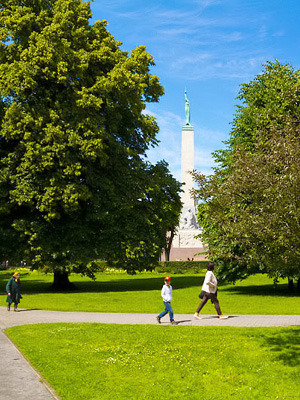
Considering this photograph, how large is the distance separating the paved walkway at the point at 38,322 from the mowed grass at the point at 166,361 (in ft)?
0.93

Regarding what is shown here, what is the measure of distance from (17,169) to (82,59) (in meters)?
7.20

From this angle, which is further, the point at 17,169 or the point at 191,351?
the point at 17,169

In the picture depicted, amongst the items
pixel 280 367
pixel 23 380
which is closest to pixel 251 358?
pixel 280 367

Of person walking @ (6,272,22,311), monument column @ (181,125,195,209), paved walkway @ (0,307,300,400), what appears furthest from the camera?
monument column @ (181,125,195,209)

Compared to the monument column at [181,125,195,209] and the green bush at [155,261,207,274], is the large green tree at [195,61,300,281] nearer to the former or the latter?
the green bush at [155,261,207,274]

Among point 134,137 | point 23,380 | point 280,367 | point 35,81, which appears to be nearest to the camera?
point 23,380

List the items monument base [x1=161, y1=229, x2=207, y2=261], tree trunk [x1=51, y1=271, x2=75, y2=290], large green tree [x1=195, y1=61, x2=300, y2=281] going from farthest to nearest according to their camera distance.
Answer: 1. monument base [x1=161, y1=229, x2=207, y2=261]
2. tree trunk [x1=51, y1=271, x2=75, y2=290]
3. large green tree [x1=195, y1=61, x2=300, y2=281]

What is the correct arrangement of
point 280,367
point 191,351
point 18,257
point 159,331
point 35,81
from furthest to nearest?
point 18,257, point 35,81, point 159,331, point 191,351, point 280,367

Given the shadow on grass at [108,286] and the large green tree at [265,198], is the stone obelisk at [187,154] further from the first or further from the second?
the large green tree at [265,198]

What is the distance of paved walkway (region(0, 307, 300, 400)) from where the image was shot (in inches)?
332

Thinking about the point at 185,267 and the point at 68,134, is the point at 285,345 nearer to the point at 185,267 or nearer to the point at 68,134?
the point at 68,134

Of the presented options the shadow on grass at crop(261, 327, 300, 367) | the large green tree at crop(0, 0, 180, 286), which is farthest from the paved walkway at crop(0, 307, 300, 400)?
the large green tree at crop(0, 0, 180, 286)

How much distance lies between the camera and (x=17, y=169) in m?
28.5

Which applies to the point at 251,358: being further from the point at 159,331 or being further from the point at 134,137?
the point at 134,137
